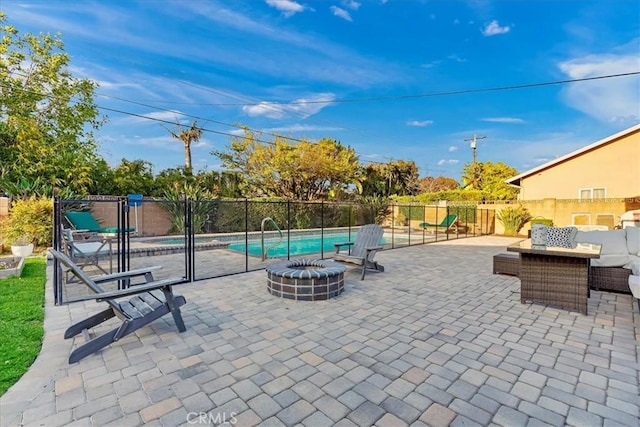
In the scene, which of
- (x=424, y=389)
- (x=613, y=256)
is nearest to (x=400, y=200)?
(x=613, y=256)

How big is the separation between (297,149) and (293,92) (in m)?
2.96

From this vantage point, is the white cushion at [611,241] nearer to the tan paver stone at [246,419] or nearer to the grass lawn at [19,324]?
the tan paver stone at [246,419]

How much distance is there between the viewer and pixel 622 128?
43.2 feet

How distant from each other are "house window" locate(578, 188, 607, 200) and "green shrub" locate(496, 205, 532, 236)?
295cm

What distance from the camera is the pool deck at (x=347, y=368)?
1.83 meters

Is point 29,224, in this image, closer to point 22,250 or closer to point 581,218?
point 22,250

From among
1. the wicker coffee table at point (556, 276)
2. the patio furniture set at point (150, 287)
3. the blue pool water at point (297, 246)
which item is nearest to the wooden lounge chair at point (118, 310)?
the patio furniture set at point (150, 287)

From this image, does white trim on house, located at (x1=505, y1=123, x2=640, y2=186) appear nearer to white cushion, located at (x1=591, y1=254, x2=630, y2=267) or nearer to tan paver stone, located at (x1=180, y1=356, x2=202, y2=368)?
white cushion, located at (x1=591, y1=254, x2=630, y2=267)

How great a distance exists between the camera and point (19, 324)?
3102 millimetres

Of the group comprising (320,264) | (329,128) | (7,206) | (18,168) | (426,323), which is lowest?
(426,323)

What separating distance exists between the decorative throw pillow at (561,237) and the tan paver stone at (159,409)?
4393 mm

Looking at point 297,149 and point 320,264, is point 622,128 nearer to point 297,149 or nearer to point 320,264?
point 297,149

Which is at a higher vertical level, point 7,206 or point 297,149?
point 297,149

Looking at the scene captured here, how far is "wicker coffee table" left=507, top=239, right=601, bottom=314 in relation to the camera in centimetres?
357
